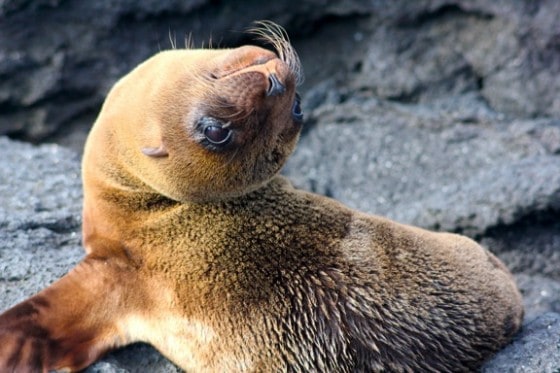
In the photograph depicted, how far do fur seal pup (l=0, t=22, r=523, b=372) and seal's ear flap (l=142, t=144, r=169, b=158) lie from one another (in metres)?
0.01

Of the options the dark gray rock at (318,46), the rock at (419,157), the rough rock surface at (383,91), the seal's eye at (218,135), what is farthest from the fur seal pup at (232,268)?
the dark gray rock at (318,46)

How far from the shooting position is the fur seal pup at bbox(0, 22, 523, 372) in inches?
161

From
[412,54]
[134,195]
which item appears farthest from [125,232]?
[412,54]

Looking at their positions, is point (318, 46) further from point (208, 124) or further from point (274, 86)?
point (208, 124)

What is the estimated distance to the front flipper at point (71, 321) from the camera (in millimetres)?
4059

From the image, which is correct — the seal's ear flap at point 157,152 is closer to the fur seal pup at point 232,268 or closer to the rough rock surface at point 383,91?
the fur seal pup at point 232,268

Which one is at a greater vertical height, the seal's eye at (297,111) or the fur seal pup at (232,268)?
the seal's eye at (297,111)

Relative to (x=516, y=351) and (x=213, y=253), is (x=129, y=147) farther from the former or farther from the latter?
(x=516, y=351)

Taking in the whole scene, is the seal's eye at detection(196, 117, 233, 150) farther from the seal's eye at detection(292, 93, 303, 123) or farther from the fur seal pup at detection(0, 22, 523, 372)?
the seal's eye at detection(292, 93, 303, 123)

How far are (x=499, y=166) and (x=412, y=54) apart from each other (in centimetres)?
168

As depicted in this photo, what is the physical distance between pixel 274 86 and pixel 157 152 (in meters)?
0.66

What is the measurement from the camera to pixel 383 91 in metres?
7.83

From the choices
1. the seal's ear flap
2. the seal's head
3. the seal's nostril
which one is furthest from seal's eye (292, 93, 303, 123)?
the seal's ear flap

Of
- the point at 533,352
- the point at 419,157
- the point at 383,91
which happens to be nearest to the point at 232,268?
the point at 533,352
